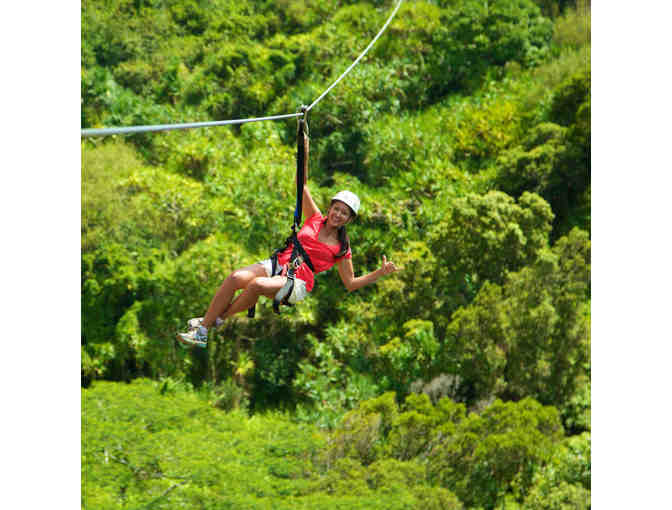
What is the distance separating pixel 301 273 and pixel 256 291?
322 millimetres

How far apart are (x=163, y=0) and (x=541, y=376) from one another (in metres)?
20.8

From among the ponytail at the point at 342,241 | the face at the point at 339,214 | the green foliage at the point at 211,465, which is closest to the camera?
the face at the point at 339,214

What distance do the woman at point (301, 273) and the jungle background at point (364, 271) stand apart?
8.79m

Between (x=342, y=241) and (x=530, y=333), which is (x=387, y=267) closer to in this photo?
(x=342, y=241)

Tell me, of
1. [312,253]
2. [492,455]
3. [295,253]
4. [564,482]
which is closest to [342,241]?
[312,253]

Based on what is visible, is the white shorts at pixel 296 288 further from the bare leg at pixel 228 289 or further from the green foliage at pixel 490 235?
the green foliage at pixel 490 235

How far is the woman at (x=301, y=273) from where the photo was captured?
3908mm

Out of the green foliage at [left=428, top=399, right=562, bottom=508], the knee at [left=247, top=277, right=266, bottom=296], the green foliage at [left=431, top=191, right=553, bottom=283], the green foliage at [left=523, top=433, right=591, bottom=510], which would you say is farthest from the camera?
the green foliage at [left=431, top=191, right=553, bottom=283]

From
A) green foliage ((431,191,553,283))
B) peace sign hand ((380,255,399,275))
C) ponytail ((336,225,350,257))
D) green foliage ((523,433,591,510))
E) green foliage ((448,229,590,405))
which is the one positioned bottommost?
green foliage ((523,433,591,510))

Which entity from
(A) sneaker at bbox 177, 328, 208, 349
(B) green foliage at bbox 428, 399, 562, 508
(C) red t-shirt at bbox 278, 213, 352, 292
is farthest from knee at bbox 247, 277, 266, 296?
(B) green foliage at bbox 428, 399, 562, 508

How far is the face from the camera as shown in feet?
13.3

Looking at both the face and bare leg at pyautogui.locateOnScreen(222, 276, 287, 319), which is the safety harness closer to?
bare leg at pyautogui.locateOnScreen(222, 276, 287, 319)

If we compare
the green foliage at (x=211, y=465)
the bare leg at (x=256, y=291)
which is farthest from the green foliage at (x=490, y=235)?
the bare leg at (x=256, y=291)

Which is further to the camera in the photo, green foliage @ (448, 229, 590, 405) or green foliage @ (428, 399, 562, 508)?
green foliage @ (448, 229, 590, 405)
